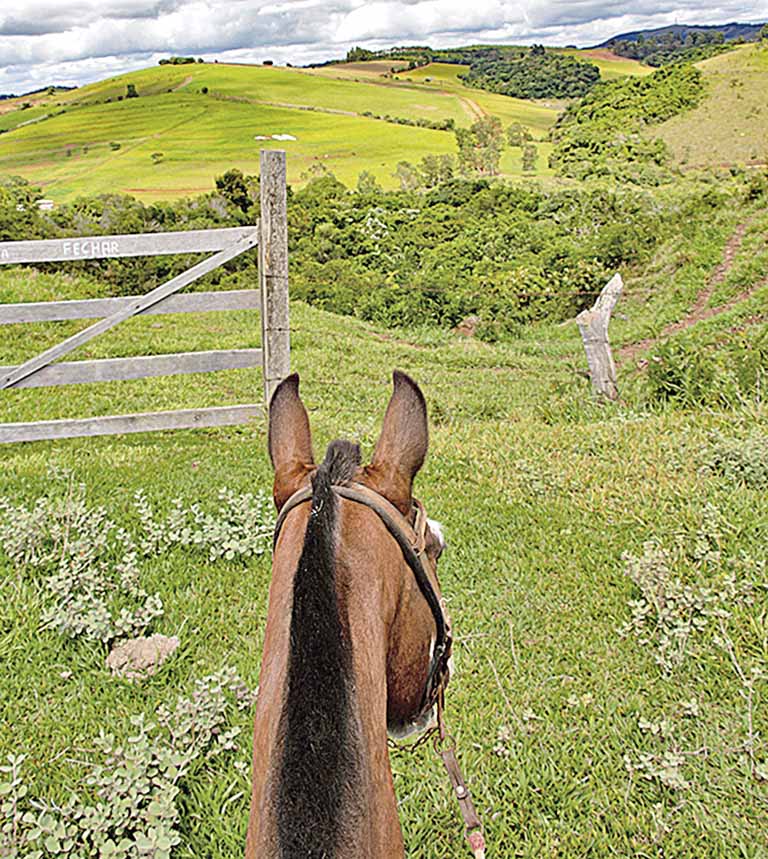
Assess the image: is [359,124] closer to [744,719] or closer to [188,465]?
[188,465]

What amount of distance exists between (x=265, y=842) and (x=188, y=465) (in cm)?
515

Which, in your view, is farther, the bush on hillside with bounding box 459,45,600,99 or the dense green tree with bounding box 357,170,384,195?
the bush on hillside with bounding box 459,45,600,99

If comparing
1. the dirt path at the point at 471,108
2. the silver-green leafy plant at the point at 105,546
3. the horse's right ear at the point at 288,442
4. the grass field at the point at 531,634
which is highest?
the dirt path at the point at 471,108

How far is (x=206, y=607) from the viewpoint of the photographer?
4109 mm

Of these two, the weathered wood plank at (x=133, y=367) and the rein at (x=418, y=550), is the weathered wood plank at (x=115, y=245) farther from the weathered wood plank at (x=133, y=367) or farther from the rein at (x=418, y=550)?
the rein at (x=418, y=550)

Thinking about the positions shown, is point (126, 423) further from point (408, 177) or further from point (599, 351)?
point (408, 177)

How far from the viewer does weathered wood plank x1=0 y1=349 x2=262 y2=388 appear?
5.82 metres

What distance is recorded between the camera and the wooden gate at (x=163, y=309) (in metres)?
5.71

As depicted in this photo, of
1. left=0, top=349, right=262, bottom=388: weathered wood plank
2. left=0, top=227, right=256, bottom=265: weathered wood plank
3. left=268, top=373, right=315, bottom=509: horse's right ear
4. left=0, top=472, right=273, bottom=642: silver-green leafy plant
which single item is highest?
left=268, top=373, right=315, bottom=509: horse's right ear

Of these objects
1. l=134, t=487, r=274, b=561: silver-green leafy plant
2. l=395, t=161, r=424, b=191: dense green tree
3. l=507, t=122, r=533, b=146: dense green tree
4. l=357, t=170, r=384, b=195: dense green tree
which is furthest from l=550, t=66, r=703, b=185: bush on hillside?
l=134, t=487, r=274, b=561: silver-green leafy plant

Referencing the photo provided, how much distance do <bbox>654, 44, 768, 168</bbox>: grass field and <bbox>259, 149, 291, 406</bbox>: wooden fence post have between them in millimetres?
27662

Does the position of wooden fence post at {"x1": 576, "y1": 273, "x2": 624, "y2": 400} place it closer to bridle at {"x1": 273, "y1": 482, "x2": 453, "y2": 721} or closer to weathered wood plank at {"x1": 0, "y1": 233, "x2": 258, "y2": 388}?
weathered wood plank at {"x1": 0, "y1": 233, "x2": 258, "y2": 388}

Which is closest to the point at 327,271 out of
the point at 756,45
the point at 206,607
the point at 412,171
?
the point at 412,171

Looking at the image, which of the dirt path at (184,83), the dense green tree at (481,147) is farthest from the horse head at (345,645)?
the dirt path at (184,83)
